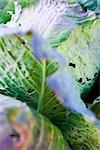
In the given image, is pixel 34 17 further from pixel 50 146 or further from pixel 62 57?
pixel 50 146

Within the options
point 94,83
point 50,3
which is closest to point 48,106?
point 94,83

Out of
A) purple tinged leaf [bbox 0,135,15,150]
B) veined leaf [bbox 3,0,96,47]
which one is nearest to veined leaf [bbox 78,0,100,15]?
veined leaf [bbox 3,0,96,47]

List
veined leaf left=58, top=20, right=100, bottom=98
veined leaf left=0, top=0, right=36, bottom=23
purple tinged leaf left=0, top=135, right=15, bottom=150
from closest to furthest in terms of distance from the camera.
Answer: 1. purple tinged leaf left=0, top=135, right=15, bottom=150
2. veined leaf left=58, top=20, right=100, bottom=98
3. veined leaf left=0, top=0, right=36, bottom=23

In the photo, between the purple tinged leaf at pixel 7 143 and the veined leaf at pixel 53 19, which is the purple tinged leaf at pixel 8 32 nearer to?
the veined leaf at pixel 53 19

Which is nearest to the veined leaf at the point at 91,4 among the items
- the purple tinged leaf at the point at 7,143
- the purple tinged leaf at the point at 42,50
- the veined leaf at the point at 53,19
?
the veined leaf at the point at 53,19

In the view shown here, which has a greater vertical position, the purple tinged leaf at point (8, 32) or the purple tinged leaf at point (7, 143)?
the purple tinged leaf at point (8, 32)

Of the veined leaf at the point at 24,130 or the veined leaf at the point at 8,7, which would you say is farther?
the veined leaf at the point at 8,7

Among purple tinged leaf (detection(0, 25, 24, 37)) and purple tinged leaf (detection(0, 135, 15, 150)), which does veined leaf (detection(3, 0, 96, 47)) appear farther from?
purple tinged leaf (detection(0, 135, 15, 150))
